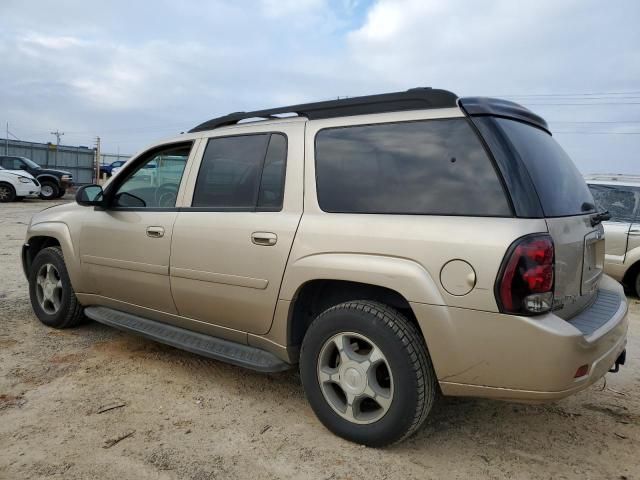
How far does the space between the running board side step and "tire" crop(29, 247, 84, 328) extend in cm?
33

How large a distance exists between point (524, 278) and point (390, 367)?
767 millimetres

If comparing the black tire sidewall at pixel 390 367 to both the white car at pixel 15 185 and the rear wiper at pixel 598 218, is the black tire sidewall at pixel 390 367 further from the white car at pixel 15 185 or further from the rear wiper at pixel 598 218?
the white car at pixel 15 185

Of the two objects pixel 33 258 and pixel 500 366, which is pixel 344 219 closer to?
A: pixel 500 366

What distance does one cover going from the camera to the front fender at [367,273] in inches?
93.7

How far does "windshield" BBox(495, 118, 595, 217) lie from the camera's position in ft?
7.87

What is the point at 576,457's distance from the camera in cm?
263

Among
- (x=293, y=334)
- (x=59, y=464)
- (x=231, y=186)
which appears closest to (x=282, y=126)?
(x=231, y=186)

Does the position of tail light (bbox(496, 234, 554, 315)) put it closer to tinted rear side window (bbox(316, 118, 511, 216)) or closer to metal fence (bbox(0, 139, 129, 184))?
tinted rear side window (bbox(316, 118, 511, 216))

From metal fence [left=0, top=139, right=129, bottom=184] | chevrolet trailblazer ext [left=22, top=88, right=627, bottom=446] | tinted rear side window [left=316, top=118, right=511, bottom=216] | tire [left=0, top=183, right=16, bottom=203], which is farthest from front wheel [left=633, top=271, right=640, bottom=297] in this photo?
metal fence [left=0, top=139, right=129, bottom=184]

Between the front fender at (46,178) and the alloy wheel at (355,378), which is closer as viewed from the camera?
the alloy wheel at (355,378)

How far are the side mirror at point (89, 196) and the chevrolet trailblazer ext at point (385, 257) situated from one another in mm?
559

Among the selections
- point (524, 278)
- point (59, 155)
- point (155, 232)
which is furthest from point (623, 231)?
point (59, 155)

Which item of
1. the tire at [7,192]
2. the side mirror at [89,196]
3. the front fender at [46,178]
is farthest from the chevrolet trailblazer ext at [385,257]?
the front fender at [46,178]

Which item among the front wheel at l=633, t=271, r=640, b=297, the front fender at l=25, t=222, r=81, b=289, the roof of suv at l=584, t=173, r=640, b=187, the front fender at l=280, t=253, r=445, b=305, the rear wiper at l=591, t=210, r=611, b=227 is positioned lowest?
the front wheel at l=633, t=271, r=640, b=297
